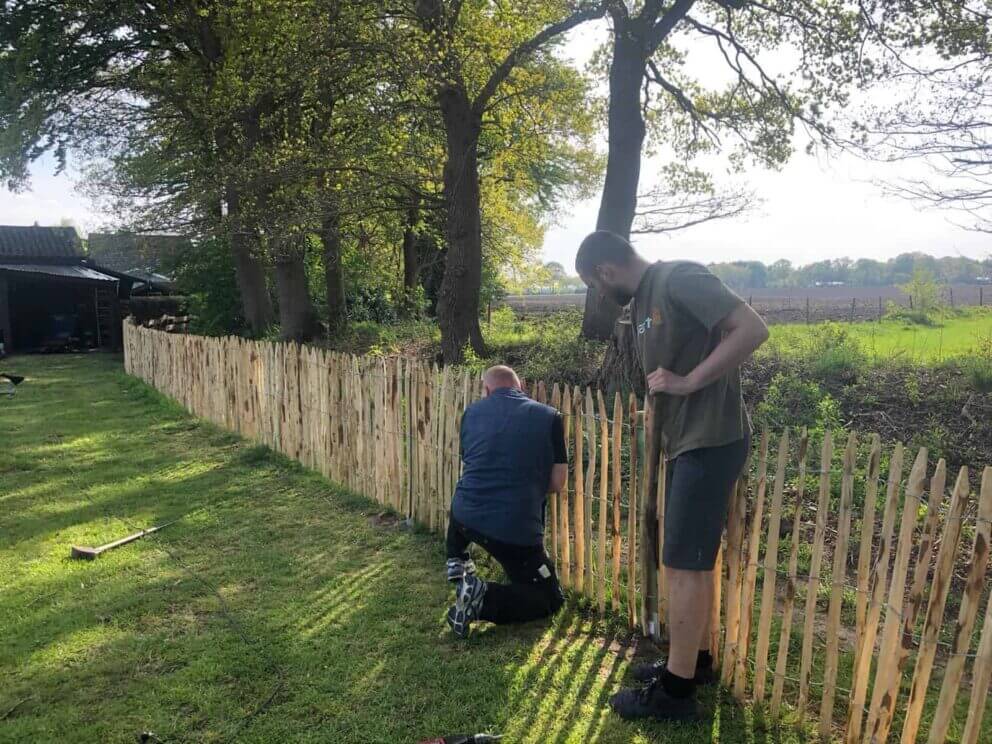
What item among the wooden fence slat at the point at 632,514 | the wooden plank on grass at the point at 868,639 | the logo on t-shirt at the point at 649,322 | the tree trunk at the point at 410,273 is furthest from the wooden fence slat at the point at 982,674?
the tree trunk at the point at 410,273

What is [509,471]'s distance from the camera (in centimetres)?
374

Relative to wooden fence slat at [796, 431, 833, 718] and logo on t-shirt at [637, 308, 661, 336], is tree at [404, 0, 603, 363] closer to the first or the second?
logo on t-shirt at [637, 308, 661, 336]

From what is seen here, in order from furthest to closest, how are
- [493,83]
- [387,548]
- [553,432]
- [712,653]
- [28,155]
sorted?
[28,155] < [493,83] < [387,548] < [553,432] < [712,653]

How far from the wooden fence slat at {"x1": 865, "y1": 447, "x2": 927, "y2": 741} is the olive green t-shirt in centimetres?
65

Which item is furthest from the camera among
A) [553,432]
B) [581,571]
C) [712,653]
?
[581,571]

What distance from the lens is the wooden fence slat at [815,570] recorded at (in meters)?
2.71

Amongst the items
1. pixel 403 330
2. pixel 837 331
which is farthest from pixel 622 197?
pixel 403 330

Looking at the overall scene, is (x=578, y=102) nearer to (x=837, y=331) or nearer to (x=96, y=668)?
(x=837, y=331)

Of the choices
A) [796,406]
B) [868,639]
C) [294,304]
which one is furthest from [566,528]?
[294,304]

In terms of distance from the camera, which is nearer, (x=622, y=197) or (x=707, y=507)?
(x=707, y=507)

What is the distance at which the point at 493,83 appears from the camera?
394 inches

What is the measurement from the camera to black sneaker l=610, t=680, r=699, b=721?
9.58 ft

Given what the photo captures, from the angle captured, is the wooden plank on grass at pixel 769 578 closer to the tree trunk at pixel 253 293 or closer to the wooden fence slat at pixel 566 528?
the wooden fence slat at pixel 566 528

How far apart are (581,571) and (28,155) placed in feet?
62.5
